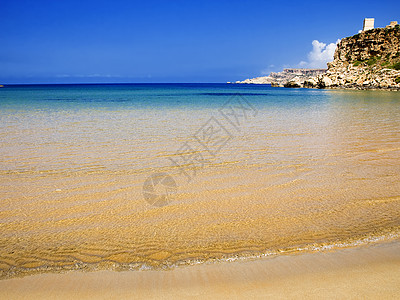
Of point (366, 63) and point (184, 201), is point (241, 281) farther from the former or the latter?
point (366, 63)

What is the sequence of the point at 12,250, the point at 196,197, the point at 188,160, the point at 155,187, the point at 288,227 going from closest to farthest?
the point at 12,250
the point at 288,227
the point at 196,197
the point at 155,187
the point at 188,160

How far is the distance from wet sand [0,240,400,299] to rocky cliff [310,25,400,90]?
6133cm

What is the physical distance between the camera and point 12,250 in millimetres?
3100

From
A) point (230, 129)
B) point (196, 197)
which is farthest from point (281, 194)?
point (230, 129)

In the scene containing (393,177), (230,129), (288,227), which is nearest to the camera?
(288,227)

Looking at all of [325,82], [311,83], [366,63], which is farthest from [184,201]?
[311,83]

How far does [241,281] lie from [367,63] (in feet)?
259

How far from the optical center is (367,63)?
66812mm

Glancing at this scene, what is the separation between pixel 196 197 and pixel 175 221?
879 millimetres

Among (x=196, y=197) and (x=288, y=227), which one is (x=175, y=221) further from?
(x=288, y=227)

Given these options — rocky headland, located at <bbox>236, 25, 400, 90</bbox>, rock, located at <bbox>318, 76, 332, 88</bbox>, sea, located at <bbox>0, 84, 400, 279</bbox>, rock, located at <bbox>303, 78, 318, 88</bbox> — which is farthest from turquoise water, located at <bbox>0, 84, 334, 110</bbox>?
rock, located at <bbox>303, 78, 318, 88</bbox>

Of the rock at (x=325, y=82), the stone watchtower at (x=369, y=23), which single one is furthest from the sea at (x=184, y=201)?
the stone watchtower at (x=369, y=23)

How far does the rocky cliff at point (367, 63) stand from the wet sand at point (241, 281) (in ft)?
201

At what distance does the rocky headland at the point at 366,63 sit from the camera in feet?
184
